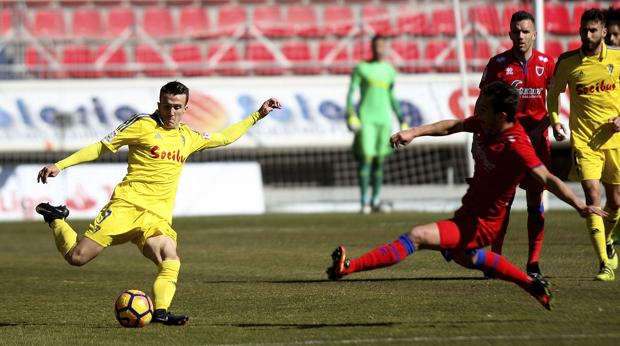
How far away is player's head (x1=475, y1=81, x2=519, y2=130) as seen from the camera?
729cm

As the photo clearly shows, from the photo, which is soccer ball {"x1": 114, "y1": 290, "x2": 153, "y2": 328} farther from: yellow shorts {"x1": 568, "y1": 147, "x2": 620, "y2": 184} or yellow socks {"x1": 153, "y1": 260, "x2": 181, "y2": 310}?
yellow shorts {"x1": 568, "y1": 147, "x2": 620, "y2": 184}

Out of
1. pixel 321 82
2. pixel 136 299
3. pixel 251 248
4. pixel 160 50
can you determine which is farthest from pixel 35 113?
pixel 136 299

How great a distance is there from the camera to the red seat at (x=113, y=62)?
81.8 feet

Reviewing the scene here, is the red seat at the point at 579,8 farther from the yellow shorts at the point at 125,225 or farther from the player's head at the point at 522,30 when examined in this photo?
the yellow shorts at the point at 125,225

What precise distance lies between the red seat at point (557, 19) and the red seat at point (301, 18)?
5223 millimetres

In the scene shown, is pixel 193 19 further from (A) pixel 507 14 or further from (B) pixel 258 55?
(A) pixel 507 14

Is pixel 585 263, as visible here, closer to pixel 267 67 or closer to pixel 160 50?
pixel 267 67

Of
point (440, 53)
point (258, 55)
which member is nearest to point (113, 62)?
point (258, 55)

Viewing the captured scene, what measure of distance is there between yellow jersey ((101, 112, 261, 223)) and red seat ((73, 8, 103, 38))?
18998mm

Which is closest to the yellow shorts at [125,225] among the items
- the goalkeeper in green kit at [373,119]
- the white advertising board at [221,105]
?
the goalkeeper in green kit at [373,119]

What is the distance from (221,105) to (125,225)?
14.5m

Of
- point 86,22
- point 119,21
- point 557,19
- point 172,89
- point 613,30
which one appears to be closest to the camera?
point 172,89

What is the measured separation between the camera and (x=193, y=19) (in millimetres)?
27625

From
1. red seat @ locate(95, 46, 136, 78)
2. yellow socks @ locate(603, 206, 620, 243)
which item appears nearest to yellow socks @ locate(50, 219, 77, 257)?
yellow socks @ locate(603, 206, 620, 243)
